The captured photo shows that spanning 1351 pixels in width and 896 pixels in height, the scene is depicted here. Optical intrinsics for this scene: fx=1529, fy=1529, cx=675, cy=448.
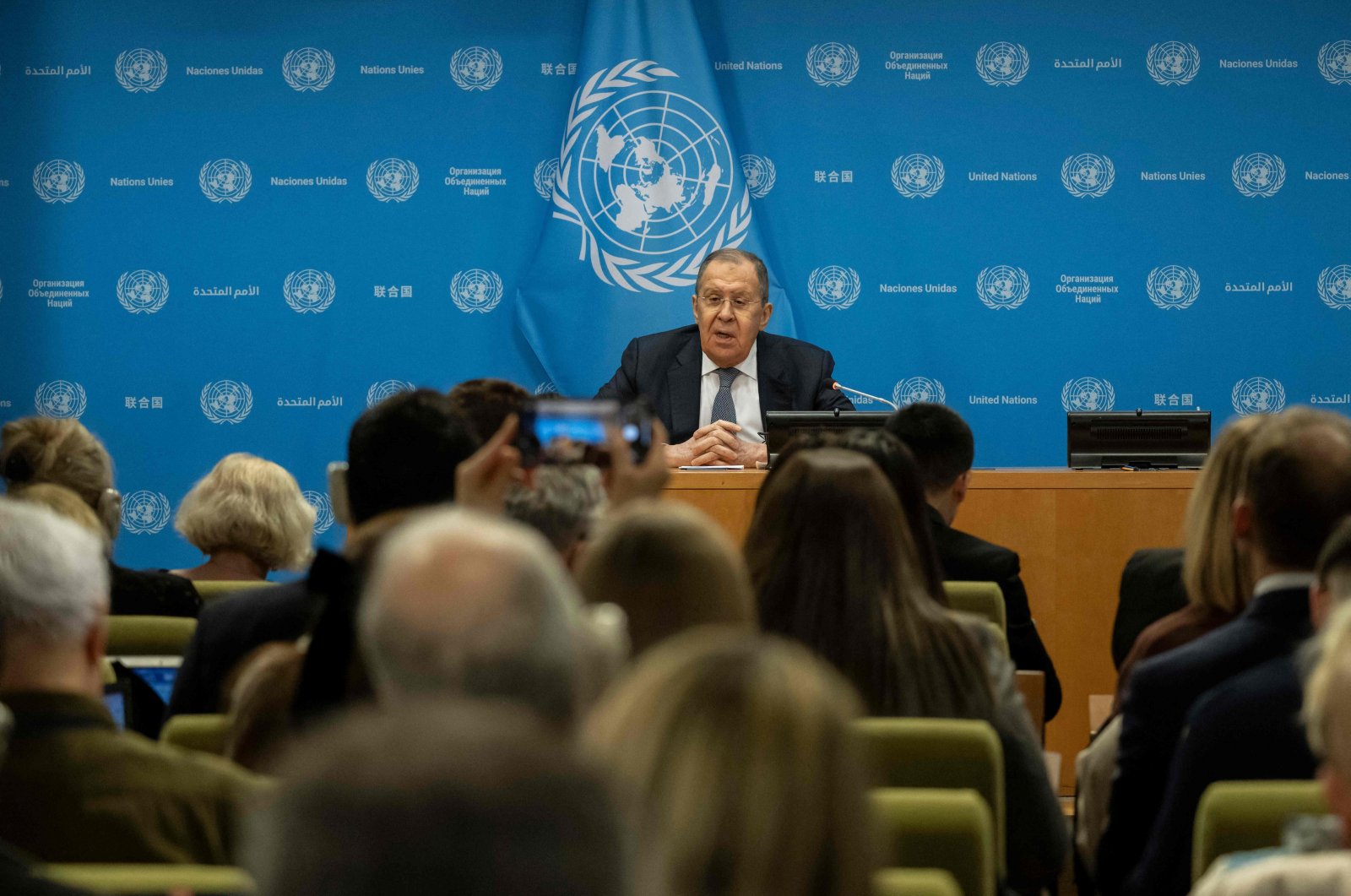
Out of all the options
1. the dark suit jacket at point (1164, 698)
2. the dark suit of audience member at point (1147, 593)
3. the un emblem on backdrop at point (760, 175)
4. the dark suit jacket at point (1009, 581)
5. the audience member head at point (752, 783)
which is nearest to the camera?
the audience member head at point (752, 783)

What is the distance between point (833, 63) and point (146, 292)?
3.61 meters

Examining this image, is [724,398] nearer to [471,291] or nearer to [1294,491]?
[471,291]

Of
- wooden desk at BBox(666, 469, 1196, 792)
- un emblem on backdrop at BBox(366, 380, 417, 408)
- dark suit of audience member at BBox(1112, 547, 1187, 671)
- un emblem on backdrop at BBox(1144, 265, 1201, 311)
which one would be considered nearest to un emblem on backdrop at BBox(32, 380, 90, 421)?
un emblem on backdrop at BBox(366, 380, 417, 408)

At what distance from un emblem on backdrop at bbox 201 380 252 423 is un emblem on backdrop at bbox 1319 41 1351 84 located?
5526 mm

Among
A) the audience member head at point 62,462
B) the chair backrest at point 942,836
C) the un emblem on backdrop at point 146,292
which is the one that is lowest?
the chair backrest at point 942,836

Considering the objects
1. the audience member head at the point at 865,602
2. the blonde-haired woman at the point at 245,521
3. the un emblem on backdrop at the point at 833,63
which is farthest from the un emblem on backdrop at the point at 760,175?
the audience member head at the point at 865,602

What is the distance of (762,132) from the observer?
24.8 ft

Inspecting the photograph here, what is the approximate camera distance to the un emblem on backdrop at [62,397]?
7672 mm

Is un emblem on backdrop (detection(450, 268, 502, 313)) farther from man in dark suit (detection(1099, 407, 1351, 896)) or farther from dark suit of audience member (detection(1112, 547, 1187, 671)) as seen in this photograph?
man in dark suit (detection(1099, 407, 1351, 896))

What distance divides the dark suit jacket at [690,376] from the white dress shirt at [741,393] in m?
0.03

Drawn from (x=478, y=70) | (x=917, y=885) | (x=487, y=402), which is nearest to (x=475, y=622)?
(x=917, y=885)

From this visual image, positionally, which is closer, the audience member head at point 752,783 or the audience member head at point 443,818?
Result: the audience member head at point 443,818

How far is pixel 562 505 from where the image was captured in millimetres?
2926

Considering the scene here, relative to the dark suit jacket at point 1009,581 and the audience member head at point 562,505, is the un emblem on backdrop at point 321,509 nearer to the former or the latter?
the dark suit jacket at point 1009,581
